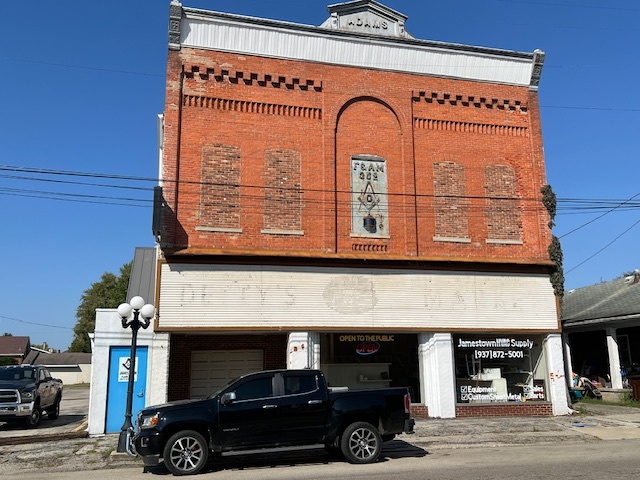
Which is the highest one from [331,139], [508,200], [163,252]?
[331,139]

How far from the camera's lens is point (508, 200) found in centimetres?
1836

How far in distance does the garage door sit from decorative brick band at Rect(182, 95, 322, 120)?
747 centimetres

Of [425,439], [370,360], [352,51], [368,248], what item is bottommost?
[425,439]

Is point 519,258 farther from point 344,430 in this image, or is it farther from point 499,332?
point 344,430

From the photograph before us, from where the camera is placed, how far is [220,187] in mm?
16250

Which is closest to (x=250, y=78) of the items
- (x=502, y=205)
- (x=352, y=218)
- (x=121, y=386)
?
(x=352, y=218)

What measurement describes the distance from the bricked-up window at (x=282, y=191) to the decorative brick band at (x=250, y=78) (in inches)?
84.6

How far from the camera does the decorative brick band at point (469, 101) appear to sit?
1844 cm

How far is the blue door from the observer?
14695 millimetres

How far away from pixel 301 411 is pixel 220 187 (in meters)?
8.10

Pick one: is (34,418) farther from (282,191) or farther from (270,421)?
(270,421)

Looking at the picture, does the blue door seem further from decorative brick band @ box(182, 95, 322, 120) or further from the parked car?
decorative brick band @ box(182, 95, 322, 120)

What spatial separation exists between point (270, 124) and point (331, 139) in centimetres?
195

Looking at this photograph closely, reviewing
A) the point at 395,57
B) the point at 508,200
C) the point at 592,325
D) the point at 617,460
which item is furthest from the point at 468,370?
the point at 395,57
